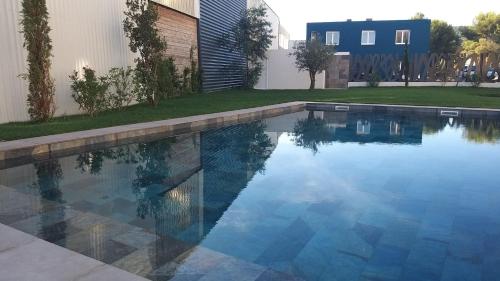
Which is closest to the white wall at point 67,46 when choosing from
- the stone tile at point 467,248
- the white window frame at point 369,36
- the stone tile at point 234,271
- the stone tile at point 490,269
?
the stone tile at point 234,271

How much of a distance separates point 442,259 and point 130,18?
1059 centimetres

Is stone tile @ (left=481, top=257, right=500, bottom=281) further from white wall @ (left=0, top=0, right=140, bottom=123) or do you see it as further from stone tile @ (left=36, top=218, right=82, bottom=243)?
white wall @ (left=0, top=0, right=140, bottom=123)

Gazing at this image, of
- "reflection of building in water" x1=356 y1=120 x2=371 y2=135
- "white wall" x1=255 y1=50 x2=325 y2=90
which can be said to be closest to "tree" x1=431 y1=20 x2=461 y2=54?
"white wall" x1=255 y1=50 x2=325 y2=90

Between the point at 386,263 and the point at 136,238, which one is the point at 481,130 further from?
the point at 136,238

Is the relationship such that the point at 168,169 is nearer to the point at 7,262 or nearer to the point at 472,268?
the point at 7,262

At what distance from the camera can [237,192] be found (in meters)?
4.53

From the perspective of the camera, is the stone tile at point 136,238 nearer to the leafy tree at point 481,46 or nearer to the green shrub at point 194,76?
the green shrub at point 194,76

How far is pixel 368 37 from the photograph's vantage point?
28.2 m

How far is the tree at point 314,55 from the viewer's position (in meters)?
19.6

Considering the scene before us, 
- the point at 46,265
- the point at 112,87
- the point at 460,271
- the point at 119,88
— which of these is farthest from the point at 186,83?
the point at 460,271

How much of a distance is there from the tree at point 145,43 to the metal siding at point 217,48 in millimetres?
6233

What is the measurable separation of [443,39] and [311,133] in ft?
105

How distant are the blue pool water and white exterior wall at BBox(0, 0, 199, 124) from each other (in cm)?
326

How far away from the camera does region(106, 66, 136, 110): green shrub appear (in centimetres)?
1045
